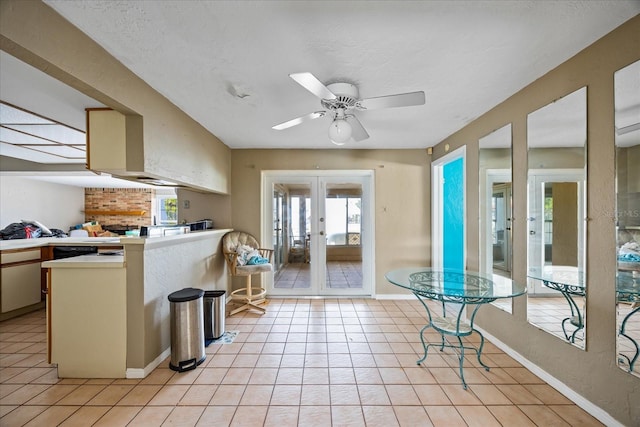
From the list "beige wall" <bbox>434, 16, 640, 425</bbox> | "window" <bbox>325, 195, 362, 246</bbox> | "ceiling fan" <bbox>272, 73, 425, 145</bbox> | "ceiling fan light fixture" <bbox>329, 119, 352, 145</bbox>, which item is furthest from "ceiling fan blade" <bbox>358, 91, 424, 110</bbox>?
"window" <bbox>325, 195, 362, 246</bbox>

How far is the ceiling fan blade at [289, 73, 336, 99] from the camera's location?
1.54 m

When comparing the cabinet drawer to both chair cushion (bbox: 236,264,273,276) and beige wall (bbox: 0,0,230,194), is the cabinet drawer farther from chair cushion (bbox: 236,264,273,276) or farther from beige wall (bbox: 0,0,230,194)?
chair cushion (bbox: 236,264,273,276)

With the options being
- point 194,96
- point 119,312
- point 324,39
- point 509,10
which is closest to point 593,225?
point 509,10

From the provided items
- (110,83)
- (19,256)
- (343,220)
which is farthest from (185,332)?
(19,256)

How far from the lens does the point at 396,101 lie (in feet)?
5.98

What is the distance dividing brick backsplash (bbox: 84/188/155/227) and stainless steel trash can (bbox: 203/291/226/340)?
607 cm

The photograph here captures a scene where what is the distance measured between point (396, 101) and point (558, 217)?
4.95 feet

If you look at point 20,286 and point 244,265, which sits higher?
point 244,265

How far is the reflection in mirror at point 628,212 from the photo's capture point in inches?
58.0

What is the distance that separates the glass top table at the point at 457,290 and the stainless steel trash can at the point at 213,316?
1.78 meters

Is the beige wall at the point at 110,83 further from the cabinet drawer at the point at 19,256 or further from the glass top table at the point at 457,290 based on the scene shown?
the cabinet drawer at the point at 19,256

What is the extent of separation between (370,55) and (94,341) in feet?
9.88

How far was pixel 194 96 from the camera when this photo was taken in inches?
93.4

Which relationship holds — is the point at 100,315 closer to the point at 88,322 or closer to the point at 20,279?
the point at 88,322
